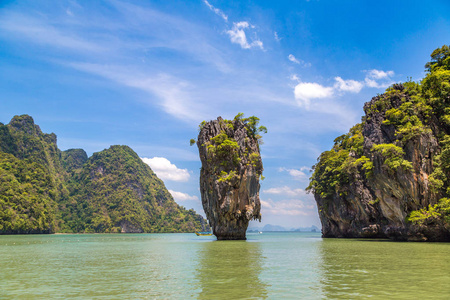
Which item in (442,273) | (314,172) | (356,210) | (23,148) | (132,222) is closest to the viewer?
(442,273)

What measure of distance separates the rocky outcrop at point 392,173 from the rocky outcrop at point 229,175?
1429 centimetres

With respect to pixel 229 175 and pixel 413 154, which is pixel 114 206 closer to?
pixel 229 175

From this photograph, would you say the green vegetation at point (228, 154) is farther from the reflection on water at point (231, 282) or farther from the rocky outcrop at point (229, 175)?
the reflection on water at point (231, 282)

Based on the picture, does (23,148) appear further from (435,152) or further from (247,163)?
(435,152)

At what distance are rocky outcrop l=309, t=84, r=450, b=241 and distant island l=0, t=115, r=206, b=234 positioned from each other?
3399 inches

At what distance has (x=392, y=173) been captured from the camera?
119 feet

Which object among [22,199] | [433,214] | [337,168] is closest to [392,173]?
[433,214]

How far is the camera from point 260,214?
49.3 m

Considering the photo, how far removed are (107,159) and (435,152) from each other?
186 meters

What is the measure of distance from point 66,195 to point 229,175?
150114mm

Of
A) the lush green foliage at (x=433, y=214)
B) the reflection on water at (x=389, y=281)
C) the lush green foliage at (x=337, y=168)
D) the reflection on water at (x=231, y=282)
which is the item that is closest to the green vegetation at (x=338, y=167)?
the lush green foliage at (x=337, y=168)

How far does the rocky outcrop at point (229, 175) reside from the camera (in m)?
45.8

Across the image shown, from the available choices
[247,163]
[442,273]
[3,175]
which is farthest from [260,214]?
[3,175]

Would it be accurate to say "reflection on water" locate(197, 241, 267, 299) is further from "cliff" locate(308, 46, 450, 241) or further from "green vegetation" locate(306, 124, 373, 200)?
"green vegetation" locate(306, 124, 373, 200)
